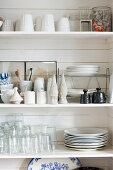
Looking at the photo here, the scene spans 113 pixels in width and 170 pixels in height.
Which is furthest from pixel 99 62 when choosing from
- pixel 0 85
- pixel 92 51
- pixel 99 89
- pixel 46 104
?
pixel 0 85

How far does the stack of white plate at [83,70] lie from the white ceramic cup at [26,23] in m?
0.39

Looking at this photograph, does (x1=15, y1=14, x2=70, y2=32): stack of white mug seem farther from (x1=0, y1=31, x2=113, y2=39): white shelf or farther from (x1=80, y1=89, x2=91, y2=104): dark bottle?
(x1=80, y1=89, x2=91, y2=104): dark bottle

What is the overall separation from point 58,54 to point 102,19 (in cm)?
42

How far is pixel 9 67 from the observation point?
8.16 feet

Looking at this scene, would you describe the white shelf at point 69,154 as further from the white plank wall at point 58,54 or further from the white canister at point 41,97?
the white canister at point 41,97

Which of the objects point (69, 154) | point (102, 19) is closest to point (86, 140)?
point (69, 154)

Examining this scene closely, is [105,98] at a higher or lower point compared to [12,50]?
lower

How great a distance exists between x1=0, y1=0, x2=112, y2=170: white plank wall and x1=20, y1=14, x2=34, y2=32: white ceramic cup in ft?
0.64

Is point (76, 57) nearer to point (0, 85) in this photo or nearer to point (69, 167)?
point (0, 85)

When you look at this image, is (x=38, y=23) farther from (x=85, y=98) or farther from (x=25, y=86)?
(x=85, y=98)

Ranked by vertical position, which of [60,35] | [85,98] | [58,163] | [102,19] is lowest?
[58,163]

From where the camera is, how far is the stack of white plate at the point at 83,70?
7.72 ft

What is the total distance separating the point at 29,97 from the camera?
2.29m

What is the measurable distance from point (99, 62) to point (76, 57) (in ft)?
0.58
